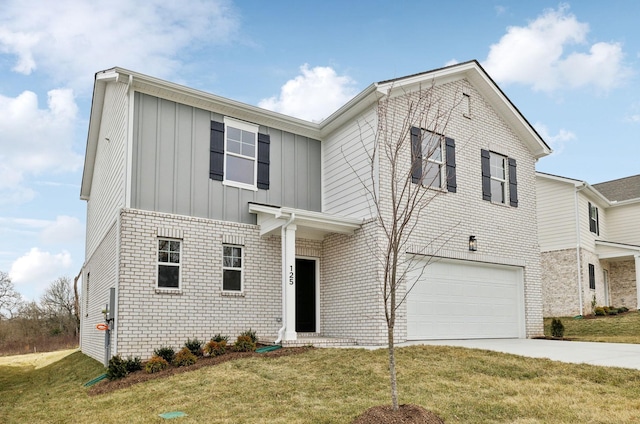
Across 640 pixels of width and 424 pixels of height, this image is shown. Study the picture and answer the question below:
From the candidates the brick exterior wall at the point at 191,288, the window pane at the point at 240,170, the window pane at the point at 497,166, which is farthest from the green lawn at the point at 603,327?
the window pane at the point at 240,170

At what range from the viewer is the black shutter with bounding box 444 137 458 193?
1420cm

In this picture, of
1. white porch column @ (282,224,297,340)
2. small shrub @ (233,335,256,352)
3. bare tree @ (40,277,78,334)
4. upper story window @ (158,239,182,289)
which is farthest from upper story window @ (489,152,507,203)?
bare tree @ (40,277,78,334)

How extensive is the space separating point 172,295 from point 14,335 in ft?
81.1

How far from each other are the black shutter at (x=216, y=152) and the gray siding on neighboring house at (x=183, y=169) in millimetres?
100

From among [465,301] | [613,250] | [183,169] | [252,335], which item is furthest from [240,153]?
[613,250]

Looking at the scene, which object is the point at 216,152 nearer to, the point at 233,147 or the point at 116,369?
the point at 233,147

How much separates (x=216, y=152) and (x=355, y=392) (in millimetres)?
7269

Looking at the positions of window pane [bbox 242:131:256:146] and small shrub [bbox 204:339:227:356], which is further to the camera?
window pane [bbox 242:131:256:146]

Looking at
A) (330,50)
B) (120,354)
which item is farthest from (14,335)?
(330,50)

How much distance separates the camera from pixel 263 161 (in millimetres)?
13750

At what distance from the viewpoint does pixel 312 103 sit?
24156mm

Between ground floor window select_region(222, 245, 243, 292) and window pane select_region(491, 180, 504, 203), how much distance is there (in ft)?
24.8

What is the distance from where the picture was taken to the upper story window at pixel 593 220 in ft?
79.8

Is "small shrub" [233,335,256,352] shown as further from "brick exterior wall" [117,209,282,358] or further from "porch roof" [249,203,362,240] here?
"porch roof" [249,203,362,240]
